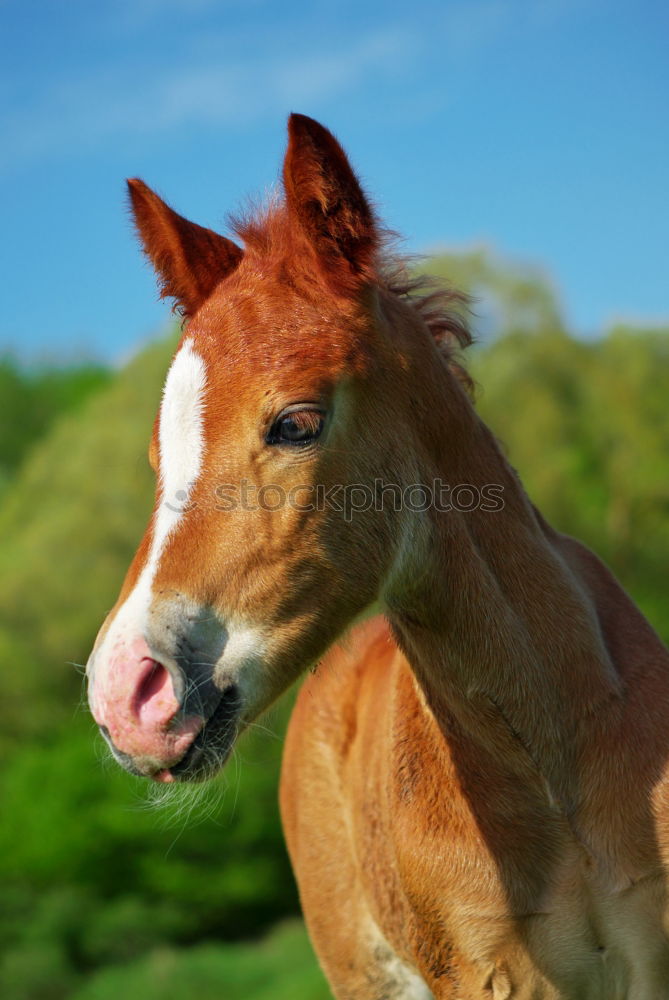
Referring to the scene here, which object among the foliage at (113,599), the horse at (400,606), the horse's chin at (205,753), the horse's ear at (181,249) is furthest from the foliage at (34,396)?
the horse's chin at (205,753)

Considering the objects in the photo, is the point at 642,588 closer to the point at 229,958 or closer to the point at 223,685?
the point at 229,958

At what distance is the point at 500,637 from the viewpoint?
2984mm

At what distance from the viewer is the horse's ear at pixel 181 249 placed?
10.9 feet

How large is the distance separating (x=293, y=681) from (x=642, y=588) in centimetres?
1597

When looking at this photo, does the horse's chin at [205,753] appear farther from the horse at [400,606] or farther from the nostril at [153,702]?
the nostril at [153,702]

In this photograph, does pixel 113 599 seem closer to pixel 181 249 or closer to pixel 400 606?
pixel 181 249

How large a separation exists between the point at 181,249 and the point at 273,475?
1.11m

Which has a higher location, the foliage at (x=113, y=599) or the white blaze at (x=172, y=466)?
the white blaze at (x=172, y=466)

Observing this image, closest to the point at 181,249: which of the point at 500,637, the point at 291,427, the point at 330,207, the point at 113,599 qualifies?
the point at 330,207

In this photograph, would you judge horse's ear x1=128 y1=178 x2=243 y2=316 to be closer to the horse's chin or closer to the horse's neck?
the horse's neck

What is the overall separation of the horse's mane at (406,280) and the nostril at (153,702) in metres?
1.31

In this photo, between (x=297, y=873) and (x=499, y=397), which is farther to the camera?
(x=499, y=397)

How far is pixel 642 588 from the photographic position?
17703mm

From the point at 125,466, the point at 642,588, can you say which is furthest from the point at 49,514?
the point at 642,588
